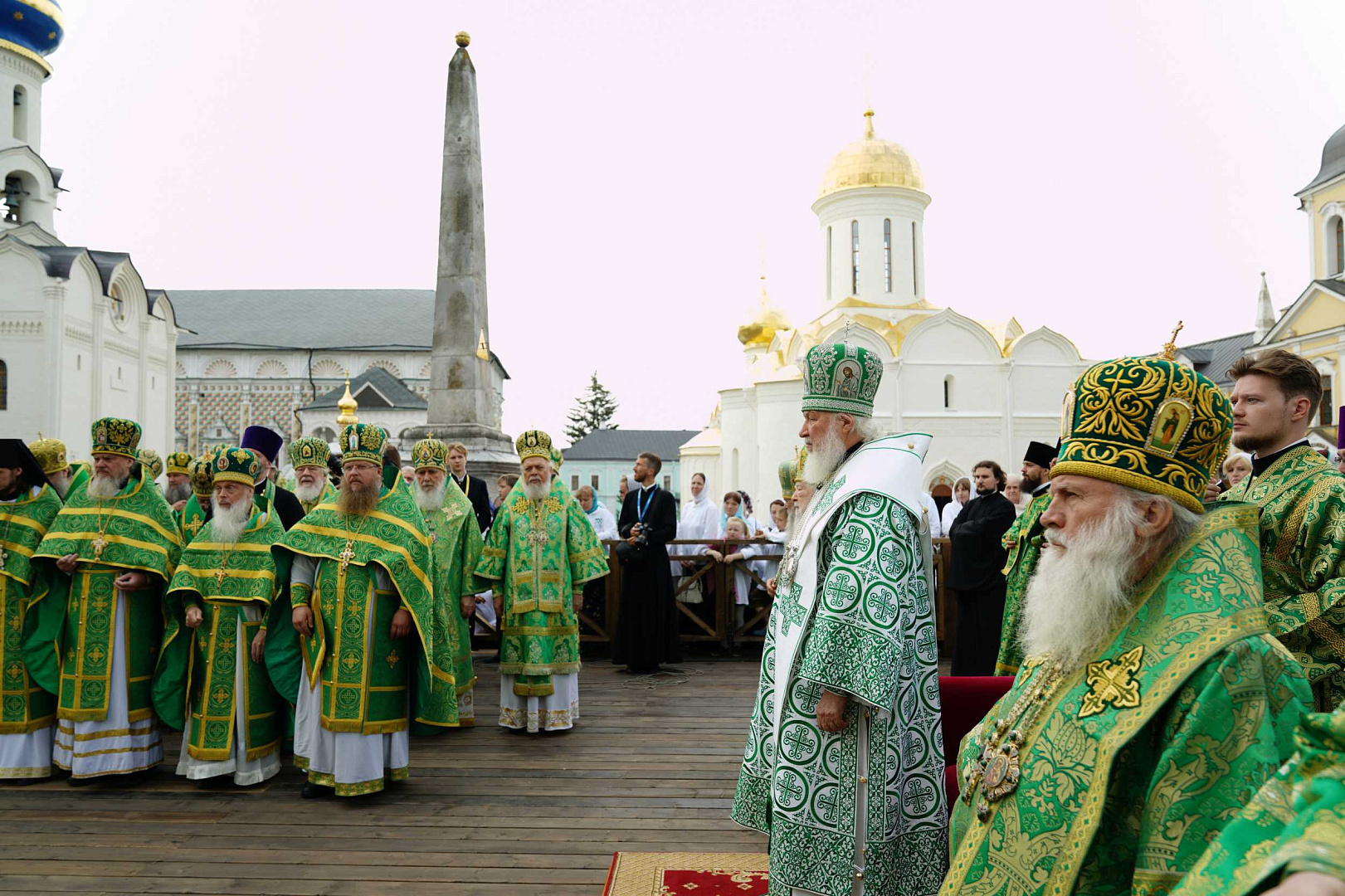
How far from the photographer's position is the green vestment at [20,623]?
5.28m

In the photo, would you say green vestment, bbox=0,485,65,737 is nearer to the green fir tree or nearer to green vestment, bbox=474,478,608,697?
green vestment, bbox=474,478,608,697

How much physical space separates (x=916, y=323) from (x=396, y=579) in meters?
27.0

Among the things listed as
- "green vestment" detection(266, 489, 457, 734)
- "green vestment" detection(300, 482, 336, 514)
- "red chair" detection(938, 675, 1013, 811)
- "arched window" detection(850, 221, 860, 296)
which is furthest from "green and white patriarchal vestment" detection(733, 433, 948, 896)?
"arched window" detection(850, 221, 860, 296)

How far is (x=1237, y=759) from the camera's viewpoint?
1484 mm

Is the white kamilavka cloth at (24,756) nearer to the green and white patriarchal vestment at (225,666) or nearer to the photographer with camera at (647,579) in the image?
the green and white patriarchal vestment at (225,666)

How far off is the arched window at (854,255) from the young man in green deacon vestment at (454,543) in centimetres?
2643

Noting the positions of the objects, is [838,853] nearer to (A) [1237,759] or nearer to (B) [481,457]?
(A) [1237,759]

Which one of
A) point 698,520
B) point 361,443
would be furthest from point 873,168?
point 361,443

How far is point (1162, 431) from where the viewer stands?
175 cm

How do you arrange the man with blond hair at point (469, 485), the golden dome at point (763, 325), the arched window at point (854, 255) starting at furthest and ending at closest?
the golden dome at point (763, 325), the arched window at point (854, 255), the man with blond hair at point (469, 485)

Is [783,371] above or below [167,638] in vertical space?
above

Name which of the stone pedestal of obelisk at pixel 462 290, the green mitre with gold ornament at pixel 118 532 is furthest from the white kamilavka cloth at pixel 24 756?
the stone pedestal of obelisk at pixel 462 290

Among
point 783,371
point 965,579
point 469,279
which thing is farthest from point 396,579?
point 783,371

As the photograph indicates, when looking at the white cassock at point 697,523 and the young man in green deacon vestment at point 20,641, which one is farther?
the white cassock at point 697,523
